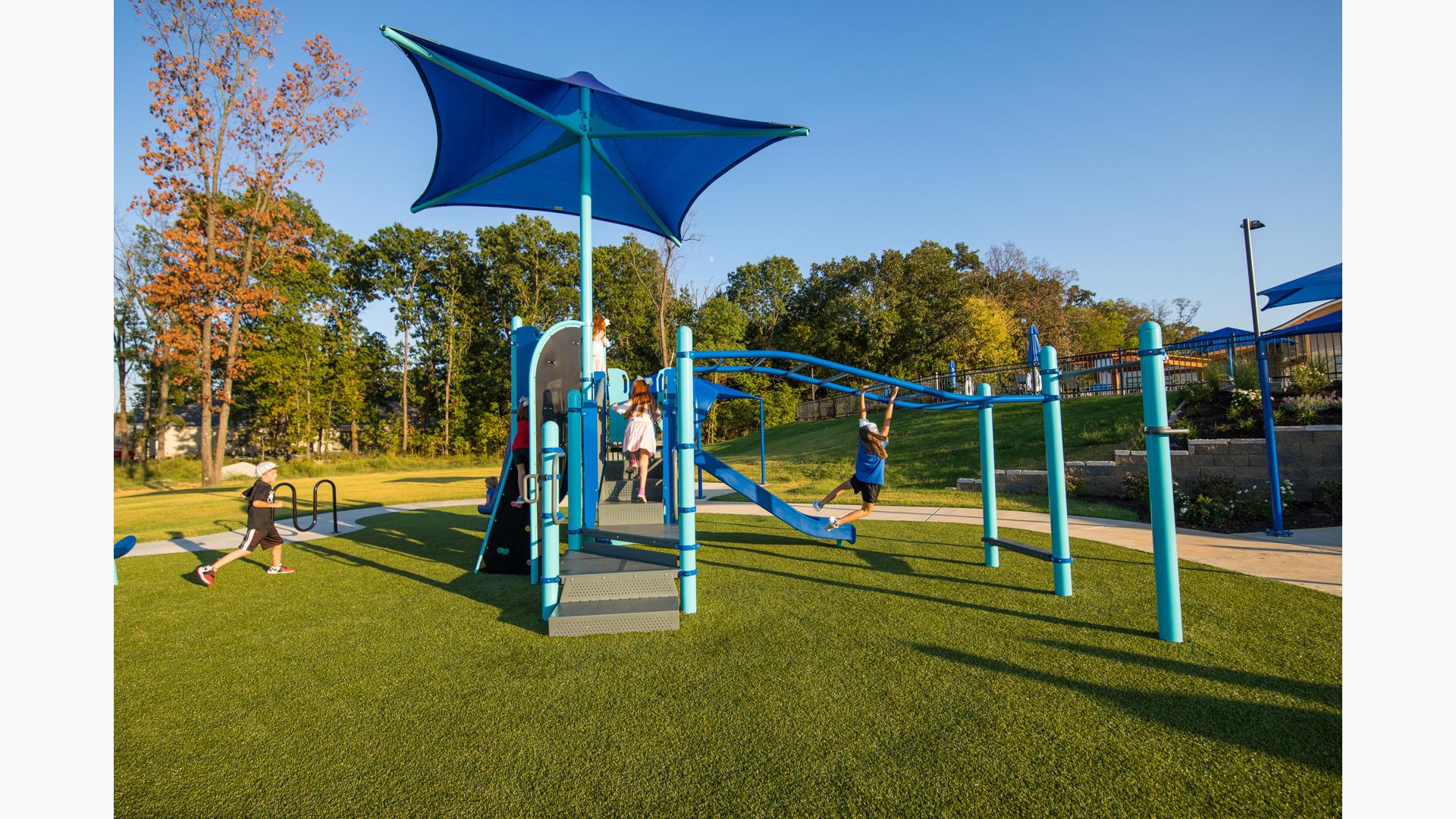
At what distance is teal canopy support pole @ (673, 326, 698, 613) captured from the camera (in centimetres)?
452

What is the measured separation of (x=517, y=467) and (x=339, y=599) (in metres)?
1.94

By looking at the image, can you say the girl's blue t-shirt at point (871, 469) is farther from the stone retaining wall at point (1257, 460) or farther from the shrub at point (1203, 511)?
the stone retaining wall at point (1257, 460)

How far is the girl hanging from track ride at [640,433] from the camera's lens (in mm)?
6219

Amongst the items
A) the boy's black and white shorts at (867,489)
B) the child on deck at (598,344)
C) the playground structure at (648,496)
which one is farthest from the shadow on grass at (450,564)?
the boy's black and white shorts at (867,489)

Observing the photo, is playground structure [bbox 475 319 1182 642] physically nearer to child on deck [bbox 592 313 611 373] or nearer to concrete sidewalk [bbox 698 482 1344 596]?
child on deck [bbox 592 313 611 373]

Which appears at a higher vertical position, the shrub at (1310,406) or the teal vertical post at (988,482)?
the shrub at (1310,406)

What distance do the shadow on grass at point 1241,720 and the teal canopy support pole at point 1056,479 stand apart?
1736 mm

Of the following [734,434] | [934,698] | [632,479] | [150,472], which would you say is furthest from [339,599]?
[734,434]

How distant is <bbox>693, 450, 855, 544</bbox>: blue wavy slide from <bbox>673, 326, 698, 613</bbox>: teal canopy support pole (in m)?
1.12

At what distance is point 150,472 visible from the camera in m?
21.7

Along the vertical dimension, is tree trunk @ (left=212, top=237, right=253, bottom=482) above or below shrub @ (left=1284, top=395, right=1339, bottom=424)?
above

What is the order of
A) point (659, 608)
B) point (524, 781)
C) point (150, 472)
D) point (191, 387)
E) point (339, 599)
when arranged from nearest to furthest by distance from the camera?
point (524, 781) < point (659, 608) < point (339, 599) < point (150, 472) < point (191, 387)

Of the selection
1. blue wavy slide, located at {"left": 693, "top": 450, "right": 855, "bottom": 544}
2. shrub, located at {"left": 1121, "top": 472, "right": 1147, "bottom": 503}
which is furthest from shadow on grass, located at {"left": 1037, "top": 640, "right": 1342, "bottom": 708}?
shrub, located at {"left": 1121, "top": 472, "right": 1147, "bottom": 503}

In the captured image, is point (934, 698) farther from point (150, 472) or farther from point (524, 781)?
point (150, 472)
